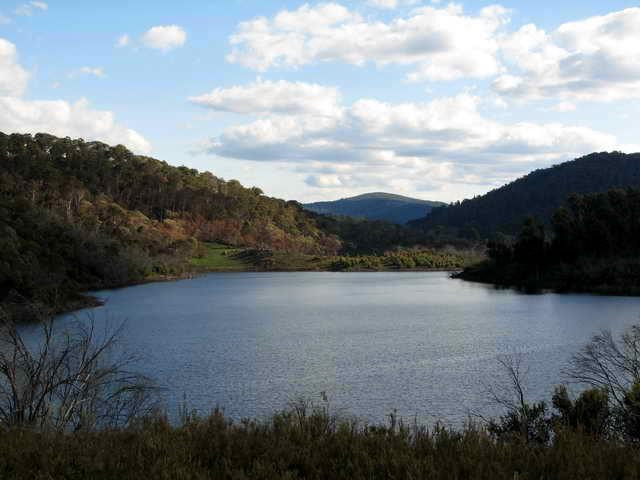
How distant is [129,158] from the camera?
7224 inches

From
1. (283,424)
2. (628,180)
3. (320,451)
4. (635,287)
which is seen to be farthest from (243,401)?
(628,180)

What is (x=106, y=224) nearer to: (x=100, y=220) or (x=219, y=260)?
(x=100, y=220)

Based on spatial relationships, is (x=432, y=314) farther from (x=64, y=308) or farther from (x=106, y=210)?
(x=106, y=210)

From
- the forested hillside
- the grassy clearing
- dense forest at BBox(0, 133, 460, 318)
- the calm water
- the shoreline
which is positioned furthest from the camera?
the grassy clearing

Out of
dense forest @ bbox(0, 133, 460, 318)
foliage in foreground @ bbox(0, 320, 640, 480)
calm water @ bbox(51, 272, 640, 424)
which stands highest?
dense forest @ bbox(0, 133, 460, 318)

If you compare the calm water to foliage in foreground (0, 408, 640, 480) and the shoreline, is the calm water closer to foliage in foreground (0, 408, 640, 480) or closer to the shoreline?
the shoreline

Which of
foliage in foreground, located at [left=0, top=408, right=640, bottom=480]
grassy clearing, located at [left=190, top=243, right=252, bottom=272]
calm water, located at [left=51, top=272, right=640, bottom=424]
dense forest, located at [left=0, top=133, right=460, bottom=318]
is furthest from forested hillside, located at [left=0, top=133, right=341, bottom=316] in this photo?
foliage in foreground, located at [left=0, top=408, right=640, bottom=480]

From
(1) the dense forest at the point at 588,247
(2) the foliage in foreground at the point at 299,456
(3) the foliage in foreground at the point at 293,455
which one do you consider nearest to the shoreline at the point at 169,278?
(3) the foliage in foreground at the point at 293,455

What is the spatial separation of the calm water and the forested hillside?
33.6 feet

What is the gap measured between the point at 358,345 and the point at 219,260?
11909 centimetres

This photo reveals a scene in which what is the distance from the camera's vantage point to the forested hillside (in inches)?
2625

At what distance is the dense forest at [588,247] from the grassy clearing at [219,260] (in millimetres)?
75796

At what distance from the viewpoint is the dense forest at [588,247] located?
7675cm

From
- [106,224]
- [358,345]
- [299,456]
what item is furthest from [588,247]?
[106,224]
